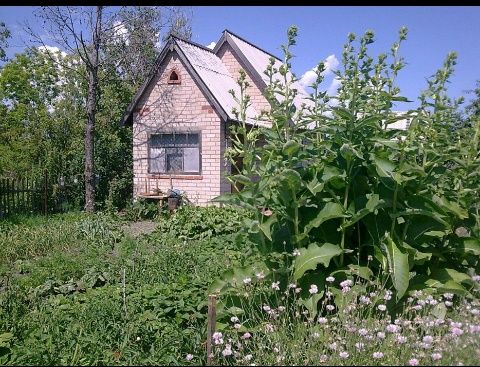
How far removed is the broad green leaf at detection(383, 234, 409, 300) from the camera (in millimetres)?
2510

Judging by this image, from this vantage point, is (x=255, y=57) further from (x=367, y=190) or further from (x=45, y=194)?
(x=367, y=190)

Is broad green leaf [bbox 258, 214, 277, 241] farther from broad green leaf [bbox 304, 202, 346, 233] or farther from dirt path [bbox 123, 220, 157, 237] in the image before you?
dirt path [bbox 123, 220, 157, 237]

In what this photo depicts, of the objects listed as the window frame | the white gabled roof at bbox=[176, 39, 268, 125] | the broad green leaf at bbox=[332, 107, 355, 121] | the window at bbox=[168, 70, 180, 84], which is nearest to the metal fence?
the window frame

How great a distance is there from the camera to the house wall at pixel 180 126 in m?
13.0

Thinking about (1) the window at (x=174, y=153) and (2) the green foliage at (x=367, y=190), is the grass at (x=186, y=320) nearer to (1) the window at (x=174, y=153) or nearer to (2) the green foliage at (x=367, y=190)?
(2) the green foliage at (x=367, y=190)

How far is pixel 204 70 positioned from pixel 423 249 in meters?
11.5

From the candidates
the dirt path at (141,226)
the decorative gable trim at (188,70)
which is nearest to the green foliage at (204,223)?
the dirt path at (141,226)

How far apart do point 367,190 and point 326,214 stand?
0.43 m

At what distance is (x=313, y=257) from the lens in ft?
8.96

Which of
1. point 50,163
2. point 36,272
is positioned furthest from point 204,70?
point 36,272

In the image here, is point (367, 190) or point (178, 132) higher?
point (178, 132)

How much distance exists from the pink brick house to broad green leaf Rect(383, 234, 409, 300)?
10.0 m

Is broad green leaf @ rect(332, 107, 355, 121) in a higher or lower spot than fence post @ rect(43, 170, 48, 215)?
higher

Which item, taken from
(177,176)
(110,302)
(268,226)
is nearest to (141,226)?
(177,176)
